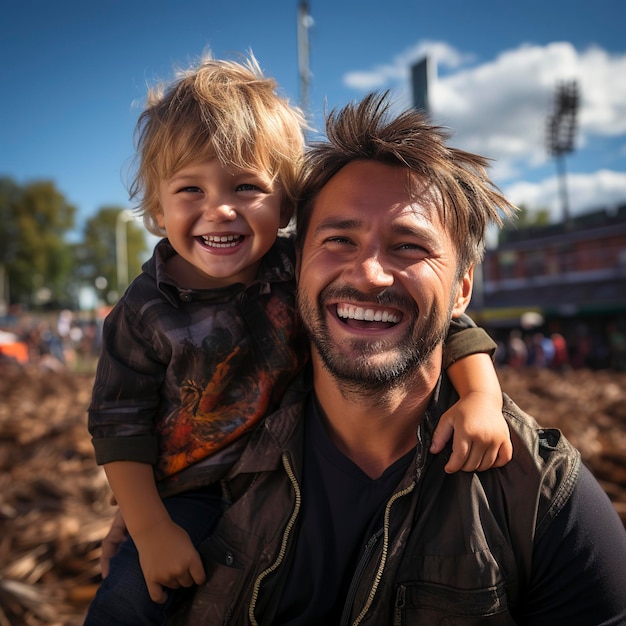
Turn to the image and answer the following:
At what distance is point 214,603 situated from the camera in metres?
2.00

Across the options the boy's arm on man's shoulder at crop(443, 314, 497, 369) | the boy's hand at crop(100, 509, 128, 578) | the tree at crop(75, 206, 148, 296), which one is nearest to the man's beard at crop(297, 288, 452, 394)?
the boy's arm on man's shoulder at crop(443, 314, 497, 369)

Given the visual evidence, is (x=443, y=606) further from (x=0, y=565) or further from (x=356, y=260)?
(x=0, y=565)

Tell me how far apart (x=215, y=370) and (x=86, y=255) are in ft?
241

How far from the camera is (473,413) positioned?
197cm

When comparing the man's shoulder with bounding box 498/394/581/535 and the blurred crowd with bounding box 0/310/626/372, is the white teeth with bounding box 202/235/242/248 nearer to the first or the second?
the man's shoulder with bounding box 498/394/581/535

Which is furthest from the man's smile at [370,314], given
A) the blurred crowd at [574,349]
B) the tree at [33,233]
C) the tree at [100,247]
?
the tree at [100,247]

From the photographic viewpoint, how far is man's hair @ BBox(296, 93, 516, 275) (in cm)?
221

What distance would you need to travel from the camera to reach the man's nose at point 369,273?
204cm

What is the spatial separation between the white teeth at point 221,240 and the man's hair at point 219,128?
0.27 m

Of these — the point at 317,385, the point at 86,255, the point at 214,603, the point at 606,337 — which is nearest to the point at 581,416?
the point at 317,385

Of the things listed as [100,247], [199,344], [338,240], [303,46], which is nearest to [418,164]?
[338,240]

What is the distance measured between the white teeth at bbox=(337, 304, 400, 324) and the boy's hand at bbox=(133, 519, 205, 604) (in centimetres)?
94

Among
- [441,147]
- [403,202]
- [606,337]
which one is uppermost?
[441,147]

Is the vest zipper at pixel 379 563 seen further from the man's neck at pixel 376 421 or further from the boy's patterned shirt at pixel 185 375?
the boy's patterned shirt at pixel 185 375
